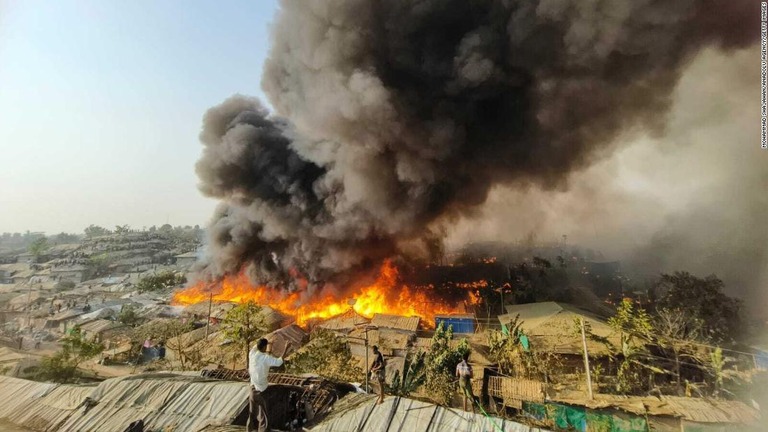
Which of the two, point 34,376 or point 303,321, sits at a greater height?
point 34,376

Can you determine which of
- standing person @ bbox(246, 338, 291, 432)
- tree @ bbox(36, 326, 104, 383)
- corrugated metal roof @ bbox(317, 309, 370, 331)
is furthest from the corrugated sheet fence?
corrugated metal roof @ bbox(317, 309, 370, 331)

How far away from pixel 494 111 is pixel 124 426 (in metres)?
22.6

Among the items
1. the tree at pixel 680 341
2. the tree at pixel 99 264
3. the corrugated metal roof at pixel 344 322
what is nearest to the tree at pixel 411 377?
the corrugated metal roof at pixel 344 322

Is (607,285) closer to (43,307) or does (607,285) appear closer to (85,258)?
(43,307)

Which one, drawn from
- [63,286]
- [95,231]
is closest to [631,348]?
[63,286]

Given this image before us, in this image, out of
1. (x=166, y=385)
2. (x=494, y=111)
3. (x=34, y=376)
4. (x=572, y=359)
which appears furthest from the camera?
(x=494, y=111)

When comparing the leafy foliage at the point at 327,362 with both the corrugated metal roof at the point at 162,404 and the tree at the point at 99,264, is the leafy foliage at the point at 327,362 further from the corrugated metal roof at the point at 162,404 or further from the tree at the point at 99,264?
the tree at the point at 99,264

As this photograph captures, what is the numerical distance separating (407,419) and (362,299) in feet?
73.8

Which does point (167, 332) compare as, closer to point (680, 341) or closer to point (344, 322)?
point (344, 322)

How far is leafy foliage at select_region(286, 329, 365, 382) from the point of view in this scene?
486 inches

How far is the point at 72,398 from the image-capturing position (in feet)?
23.3

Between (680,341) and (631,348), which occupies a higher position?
(680,341)

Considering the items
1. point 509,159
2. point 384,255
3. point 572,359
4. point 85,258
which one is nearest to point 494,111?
point 509,159

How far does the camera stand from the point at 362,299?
2714cm
